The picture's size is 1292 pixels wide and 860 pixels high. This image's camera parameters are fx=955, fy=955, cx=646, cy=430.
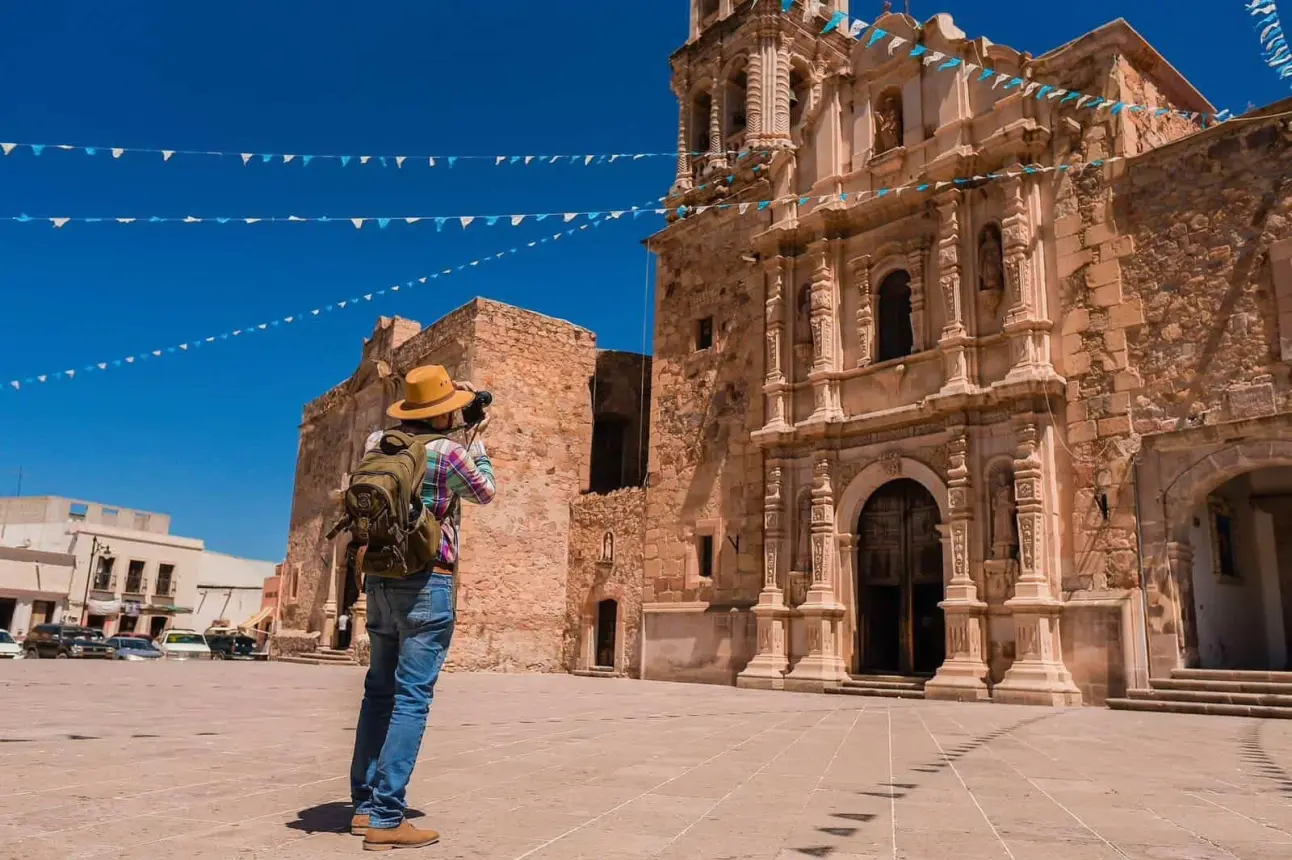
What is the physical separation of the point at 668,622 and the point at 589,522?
390 cm

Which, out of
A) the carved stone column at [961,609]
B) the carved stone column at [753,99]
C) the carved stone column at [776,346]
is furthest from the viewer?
the carved stone column at [753,99]

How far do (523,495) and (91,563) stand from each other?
3129 centimetres

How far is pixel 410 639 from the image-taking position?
371cm

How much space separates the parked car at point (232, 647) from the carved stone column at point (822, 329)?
25746mm

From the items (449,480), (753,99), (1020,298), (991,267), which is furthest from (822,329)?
(449,480)

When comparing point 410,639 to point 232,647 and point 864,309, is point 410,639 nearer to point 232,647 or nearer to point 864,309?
point 864,309

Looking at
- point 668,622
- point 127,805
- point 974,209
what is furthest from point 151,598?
point 127,805

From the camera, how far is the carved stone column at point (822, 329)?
16359mm

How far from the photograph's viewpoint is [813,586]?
15766 mm

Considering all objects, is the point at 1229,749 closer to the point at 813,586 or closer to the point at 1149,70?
the point at 813,586

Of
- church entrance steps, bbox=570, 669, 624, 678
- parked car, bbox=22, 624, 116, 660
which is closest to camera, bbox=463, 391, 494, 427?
church entrance steps, bbox=570, 669, 624, 678

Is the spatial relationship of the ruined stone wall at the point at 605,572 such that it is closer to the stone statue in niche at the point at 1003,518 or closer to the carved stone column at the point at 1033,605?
the stone statue in niche at the point at 1003,518

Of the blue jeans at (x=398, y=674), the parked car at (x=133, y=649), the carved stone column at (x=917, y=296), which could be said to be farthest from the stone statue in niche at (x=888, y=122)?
the parked car at (x=133, y=649)

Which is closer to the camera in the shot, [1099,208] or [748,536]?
[1099,208]
